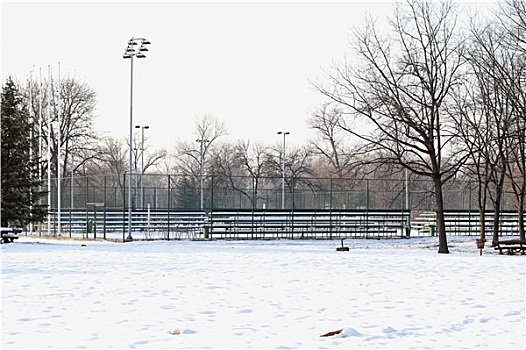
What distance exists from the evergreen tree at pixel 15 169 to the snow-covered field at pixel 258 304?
13.3 metres

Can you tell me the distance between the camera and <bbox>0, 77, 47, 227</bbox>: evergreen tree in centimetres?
3475

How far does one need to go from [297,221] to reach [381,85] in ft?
58.9

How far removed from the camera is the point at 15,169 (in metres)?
34.8

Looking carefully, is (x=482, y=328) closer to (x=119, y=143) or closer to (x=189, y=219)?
(x=189, y=219)

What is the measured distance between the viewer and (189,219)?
47.5 metres

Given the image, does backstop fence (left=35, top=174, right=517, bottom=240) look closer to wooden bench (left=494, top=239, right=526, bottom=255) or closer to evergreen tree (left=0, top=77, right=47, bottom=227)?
evergreen tree (left=0, top=77, right=47, bottom=227)

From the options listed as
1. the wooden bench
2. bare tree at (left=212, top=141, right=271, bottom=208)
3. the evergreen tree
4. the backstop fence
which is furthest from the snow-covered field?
bare tree at (left=212, top=141, right=271, bottom=208)

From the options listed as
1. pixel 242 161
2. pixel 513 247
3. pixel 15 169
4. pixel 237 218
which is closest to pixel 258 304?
pixel 513 247

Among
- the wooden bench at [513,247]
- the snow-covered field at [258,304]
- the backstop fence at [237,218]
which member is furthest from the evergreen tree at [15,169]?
the wooden bench at [513,247]

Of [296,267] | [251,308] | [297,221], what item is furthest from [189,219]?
[251,308]

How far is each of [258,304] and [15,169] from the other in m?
23.6

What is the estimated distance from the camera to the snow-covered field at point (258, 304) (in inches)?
413

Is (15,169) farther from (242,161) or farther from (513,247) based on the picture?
(242,161)

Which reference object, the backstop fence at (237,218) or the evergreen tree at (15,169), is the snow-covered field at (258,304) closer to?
the evergreen tree at (15,169)
